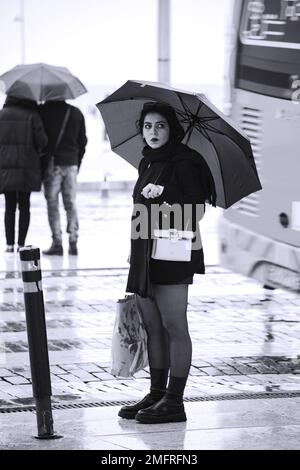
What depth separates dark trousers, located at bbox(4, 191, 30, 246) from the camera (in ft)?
51.5

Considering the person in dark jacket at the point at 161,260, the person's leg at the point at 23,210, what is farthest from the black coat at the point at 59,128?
the person in dark jacket at the point at 161,260

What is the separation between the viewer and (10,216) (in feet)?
52.1

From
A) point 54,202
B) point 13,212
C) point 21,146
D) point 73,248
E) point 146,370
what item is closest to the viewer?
point 146,370

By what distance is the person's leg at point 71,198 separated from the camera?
1560cm

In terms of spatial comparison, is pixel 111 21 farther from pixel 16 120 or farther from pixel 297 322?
pixel 297 322

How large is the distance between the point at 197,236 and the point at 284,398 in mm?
1403

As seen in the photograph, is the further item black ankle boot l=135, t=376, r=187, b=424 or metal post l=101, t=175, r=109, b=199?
metal post l=101, t=175, r=109, b=199

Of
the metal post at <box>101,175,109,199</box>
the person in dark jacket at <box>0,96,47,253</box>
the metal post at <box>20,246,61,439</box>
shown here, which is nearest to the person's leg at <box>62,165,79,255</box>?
the person in dark jacket at <box>0,96,47,253</box>

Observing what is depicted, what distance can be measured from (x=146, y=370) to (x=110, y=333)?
1.50m

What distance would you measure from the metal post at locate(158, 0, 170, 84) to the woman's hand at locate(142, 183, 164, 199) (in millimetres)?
14139

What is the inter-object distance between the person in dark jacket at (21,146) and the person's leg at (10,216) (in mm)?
237

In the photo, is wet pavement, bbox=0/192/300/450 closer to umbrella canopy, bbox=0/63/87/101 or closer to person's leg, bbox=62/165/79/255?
person's leg, bbox=62/165/79/255

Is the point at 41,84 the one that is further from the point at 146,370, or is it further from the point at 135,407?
the point at 135,407

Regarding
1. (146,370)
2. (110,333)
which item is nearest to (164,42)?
(110,333)
